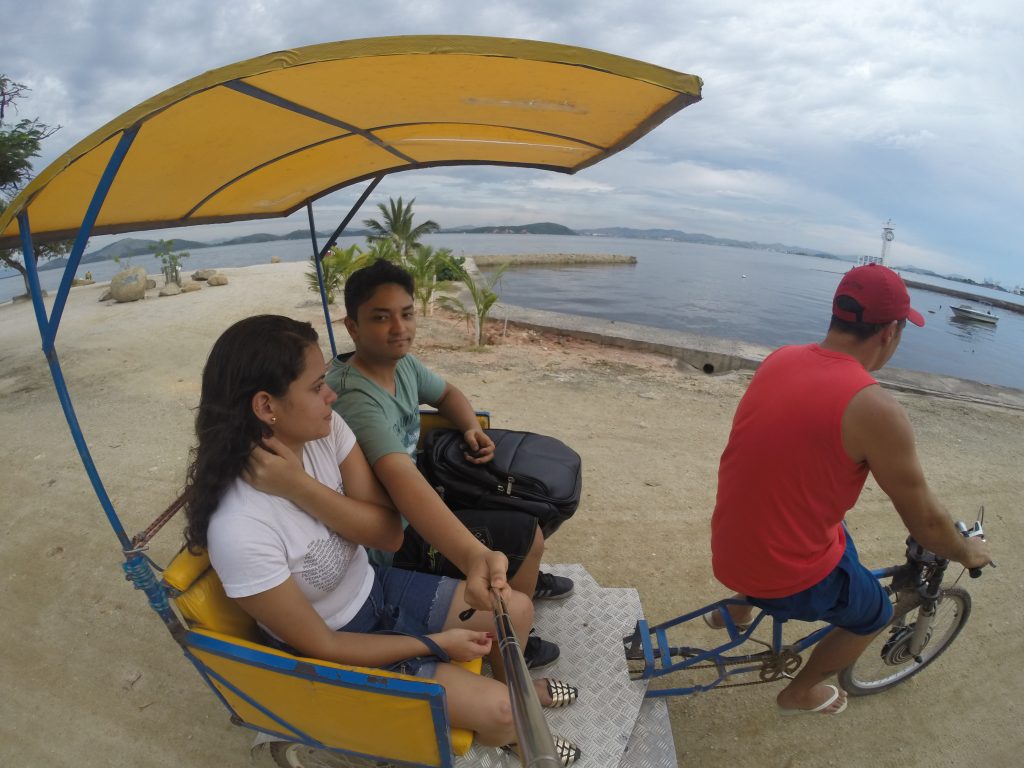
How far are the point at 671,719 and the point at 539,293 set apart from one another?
1150 inches

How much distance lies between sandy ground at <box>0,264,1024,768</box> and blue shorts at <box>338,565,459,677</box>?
→ 1042 mm

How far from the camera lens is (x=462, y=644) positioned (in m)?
1.69

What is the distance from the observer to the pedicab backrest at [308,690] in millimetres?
1378

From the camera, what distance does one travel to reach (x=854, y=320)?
5.46 ft

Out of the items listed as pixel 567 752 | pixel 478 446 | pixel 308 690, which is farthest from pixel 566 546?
pixel 308 690

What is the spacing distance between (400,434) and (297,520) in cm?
75

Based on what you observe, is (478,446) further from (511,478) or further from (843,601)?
(843,601)

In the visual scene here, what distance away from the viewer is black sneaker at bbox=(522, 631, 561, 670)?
228cm

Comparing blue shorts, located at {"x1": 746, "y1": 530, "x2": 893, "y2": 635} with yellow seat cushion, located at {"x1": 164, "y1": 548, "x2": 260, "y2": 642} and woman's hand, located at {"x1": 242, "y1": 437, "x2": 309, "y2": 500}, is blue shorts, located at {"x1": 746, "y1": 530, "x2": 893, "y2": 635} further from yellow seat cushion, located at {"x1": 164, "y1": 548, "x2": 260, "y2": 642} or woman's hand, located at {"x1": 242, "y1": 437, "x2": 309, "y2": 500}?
yellow seat cushion, located at {"x1": 164, "y1": 548, "x2": 260, "y2": 642}

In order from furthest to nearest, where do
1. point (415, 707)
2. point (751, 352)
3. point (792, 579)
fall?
point (751, 352) → point (792, 579) → point (415, 707)

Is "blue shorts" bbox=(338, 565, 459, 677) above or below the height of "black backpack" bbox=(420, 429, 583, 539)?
below

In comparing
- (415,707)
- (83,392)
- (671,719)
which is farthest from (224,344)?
(83,392)

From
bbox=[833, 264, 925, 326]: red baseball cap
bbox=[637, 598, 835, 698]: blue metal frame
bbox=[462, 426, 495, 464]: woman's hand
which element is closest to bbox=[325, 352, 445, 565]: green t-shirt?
bbox=[462, 426, 495, 464]: woman's hand

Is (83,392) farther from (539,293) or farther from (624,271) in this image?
(624,271)
